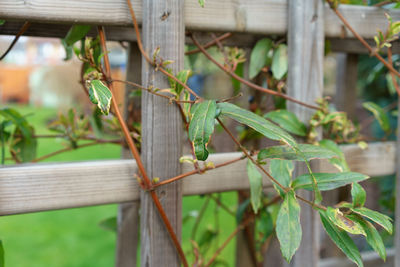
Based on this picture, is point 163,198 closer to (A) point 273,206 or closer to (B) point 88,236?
(A) point 273,206

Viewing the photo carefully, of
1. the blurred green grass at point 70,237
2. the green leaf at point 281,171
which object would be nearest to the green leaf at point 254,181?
the green leaf at point 281,171

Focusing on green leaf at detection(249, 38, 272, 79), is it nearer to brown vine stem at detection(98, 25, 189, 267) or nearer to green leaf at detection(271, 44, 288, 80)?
green leaf at detection(271, 44, 288, 80)

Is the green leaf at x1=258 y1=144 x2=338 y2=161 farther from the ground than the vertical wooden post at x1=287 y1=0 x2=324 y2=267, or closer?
closer

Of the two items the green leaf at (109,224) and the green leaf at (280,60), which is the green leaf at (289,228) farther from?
the green leaf at (109,224)

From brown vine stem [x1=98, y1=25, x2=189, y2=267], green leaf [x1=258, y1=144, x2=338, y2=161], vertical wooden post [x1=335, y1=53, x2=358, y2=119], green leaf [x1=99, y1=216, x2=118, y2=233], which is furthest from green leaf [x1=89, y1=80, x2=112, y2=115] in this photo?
vertical wooden post [x1=335, y1=53, x2=358, y2=119]

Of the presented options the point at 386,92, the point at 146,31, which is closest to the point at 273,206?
the point at 146,31

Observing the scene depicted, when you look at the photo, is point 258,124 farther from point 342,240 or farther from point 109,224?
point 109,224

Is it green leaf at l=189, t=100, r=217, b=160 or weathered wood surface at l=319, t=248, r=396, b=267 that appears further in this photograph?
weathered wood surface at l=319, t=248, r=396, b=267
